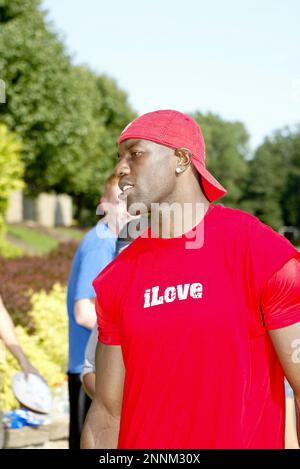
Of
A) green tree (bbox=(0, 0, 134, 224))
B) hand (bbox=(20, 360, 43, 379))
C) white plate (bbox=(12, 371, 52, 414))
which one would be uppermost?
green tree (bbox=(0, 0, 134, 224))

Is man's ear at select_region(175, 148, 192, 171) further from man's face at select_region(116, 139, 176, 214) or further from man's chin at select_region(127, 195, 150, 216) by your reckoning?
man's chin at select_region(127, 195, 150, 216)

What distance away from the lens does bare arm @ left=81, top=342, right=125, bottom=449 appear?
2633 millimetres

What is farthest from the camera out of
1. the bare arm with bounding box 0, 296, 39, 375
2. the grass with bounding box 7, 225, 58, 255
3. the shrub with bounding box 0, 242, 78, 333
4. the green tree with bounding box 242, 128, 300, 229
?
the green tree with bounding box 242, 128, 300, 229

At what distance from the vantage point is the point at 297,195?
84312mm

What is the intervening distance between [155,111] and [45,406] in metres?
2.74

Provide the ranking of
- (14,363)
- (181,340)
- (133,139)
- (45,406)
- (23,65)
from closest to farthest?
1. (181,340)
2. (133,139)
3. (45,406)
4. (14,363)
5. (23,65)

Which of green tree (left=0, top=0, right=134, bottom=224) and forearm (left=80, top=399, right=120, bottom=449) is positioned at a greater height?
green tree (left=0, top=0, right=134, bottom=224)

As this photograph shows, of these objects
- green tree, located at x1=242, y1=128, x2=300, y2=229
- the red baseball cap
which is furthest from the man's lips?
green tree, located at x1=242, y1=128, x2=300, y2=229

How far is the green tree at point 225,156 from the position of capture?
8394cm

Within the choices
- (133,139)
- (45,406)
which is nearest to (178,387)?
(133,139)

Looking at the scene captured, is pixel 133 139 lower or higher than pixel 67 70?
lower

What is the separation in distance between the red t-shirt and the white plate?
7.19 ft

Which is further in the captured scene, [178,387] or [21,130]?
[21,130]

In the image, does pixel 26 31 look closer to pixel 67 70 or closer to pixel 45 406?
pixel 67 70
